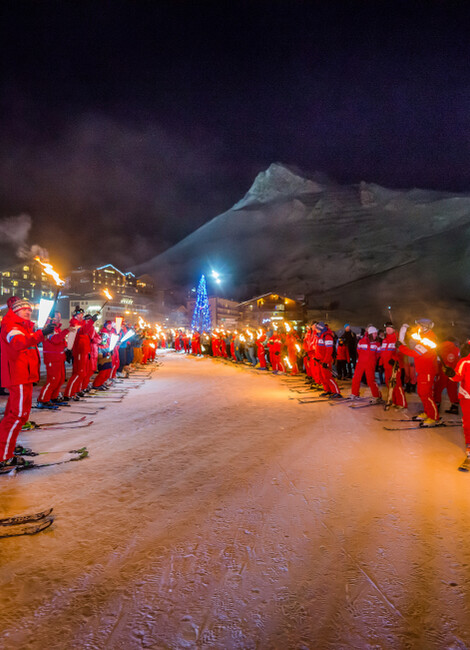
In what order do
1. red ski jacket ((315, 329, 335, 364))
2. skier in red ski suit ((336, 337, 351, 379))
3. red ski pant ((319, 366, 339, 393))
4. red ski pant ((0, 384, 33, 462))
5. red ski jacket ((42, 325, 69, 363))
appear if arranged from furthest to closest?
skier in red ski suit ((336, 337, 351, 379)), red ski pant ((319, 366, 339, 393)), red ski jacket ((315, 329, 335, 364)), red ski jacket ((42, 325, 69, 363)), red ski pant ((0, 384, 33, 462))

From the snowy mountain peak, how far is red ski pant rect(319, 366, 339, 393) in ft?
535

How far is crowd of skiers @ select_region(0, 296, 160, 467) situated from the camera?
4.28 metres

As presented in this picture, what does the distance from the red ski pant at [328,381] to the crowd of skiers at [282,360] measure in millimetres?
26

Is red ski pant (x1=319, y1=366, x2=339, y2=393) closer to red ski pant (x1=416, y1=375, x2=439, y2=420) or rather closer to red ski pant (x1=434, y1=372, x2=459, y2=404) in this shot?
red ski pant (x1=434, y1=372, x2=459, y2=404)

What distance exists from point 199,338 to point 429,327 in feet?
73.0

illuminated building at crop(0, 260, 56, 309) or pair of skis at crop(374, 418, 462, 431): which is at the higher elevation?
illuminated building at crop(0, 260, 56, 309)

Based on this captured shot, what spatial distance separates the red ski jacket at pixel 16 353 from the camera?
4297 millimetres

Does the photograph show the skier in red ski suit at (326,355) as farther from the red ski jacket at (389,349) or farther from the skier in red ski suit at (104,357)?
the skier in red ski suit at (104,357)

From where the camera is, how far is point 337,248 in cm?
9344

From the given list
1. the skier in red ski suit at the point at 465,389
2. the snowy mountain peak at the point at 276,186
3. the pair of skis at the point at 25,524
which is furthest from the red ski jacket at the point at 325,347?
Result: the snowy mountain peak at the point at 276,186

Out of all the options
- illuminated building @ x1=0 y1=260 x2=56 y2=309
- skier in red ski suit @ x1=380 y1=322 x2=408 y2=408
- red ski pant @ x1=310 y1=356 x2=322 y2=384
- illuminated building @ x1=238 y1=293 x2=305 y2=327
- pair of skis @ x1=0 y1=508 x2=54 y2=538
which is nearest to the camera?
pair of skis @ x1=0 y1=508 x2=54 y2=538

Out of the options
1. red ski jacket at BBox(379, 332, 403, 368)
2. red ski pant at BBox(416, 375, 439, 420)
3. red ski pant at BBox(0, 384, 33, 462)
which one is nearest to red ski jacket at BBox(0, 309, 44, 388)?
red ski pant at BBox(0, 384, 33, 462)

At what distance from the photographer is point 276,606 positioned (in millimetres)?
2084

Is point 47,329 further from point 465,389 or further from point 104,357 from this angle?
point 465,389
